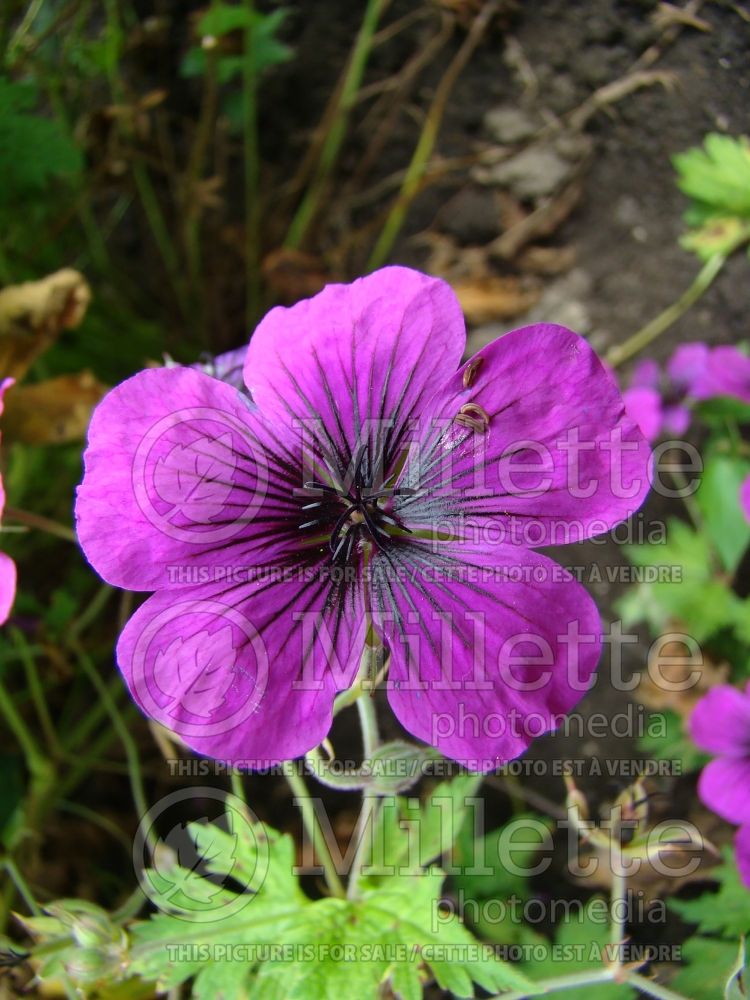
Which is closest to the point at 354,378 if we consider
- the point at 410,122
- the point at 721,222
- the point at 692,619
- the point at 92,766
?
the point at 692,619

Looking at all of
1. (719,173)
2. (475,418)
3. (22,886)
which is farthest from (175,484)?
(719,173)

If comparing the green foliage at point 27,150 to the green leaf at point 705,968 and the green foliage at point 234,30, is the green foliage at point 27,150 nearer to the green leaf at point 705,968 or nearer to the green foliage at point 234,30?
the green foliage at point 234,30

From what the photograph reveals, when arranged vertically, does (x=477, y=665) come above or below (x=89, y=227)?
below

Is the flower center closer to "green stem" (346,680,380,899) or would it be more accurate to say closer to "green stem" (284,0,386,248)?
"green stem" (346,680,380,899)

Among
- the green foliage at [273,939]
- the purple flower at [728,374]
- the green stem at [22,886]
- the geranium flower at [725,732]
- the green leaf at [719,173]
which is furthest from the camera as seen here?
the purple flower at [728,374]

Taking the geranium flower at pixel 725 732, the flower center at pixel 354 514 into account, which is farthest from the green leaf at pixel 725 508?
the flower center at pixel 354 514

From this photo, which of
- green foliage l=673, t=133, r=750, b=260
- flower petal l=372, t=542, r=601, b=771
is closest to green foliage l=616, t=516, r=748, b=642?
green foliage l=673, t=133, r=750, b=260

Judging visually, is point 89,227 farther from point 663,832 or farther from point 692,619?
point 663,832
